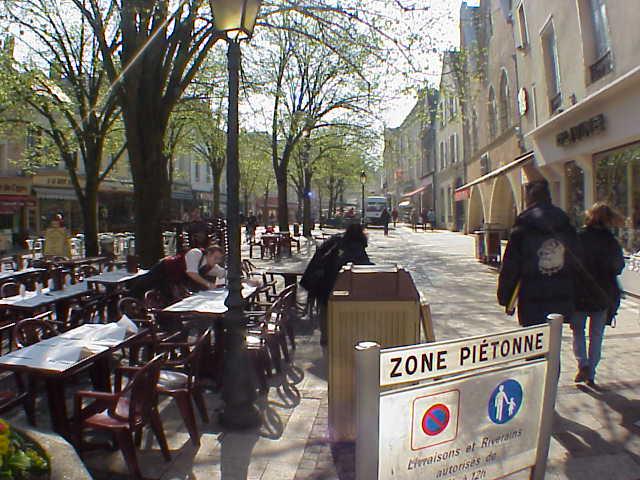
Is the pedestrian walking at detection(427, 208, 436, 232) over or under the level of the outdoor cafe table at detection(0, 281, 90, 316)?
over

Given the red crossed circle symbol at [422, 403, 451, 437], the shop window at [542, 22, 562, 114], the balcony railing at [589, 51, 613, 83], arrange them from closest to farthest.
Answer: the red crossed circle symbol at [422, 403, 451, 437] → the balcony railing at [589, 51, 613, 83] → the shop window at [542, 22, 562, 114]

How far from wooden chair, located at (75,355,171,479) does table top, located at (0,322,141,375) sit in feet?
0.86

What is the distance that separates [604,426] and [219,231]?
1535 cm

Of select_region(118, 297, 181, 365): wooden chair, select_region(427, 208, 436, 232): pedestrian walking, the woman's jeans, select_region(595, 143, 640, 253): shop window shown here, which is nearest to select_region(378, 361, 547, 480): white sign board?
the woman's jeans

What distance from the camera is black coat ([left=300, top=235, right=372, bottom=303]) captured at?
602 cm

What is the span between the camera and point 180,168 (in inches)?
1833

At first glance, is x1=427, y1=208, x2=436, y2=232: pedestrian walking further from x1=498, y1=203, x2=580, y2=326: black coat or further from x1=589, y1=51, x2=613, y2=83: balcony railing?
x1=498, y1=203, x2=580, y2=326: black coat

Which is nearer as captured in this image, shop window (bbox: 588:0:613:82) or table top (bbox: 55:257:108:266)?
→ table top (bbox: 55:257:108:266)

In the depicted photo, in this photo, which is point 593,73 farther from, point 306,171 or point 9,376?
point 306,171

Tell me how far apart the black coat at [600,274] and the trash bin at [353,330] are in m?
1.88

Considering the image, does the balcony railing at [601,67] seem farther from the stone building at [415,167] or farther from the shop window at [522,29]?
the stone building at [415,167]

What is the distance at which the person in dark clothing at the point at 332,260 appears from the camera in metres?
6.02

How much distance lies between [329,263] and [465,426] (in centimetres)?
391

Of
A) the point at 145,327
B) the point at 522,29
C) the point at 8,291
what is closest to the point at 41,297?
the point at 8,291
